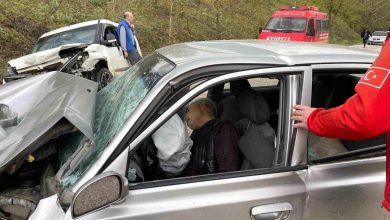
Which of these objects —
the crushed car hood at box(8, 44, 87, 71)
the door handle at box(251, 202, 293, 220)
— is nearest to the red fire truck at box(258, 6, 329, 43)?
the crushed car hood at box(8, 44, 87, 71)

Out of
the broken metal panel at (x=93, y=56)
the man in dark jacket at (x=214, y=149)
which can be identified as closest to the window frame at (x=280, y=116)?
the man in dark jacket at (x=214, y=149)

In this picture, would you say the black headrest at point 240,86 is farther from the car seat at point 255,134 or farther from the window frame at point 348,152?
A: the window frame at point 348,152

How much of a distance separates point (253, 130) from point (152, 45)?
1561 cm

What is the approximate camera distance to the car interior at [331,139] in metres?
2.30

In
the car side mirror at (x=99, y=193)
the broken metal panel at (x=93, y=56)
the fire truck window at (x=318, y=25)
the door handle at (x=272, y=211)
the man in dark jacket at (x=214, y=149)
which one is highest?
the car side mirror at (x=99, y=193)

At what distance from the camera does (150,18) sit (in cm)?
2022

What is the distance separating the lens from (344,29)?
41.1 meters

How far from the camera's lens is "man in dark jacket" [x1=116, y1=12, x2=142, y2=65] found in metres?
9.48

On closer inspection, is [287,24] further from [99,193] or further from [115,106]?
[99,193]

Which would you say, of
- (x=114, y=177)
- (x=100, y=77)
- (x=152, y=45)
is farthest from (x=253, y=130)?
(x=152, y=45)

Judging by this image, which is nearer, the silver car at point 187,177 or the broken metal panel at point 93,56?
the silver car at point 187,177

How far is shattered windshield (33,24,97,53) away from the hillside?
223 cm

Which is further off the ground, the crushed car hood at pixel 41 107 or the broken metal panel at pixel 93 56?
the crushed car hood at pixel 41 107

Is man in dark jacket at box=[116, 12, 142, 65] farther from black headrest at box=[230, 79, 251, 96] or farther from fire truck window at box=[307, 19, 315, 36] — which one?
fire truck window at box=[307, 19, 315, 36]
